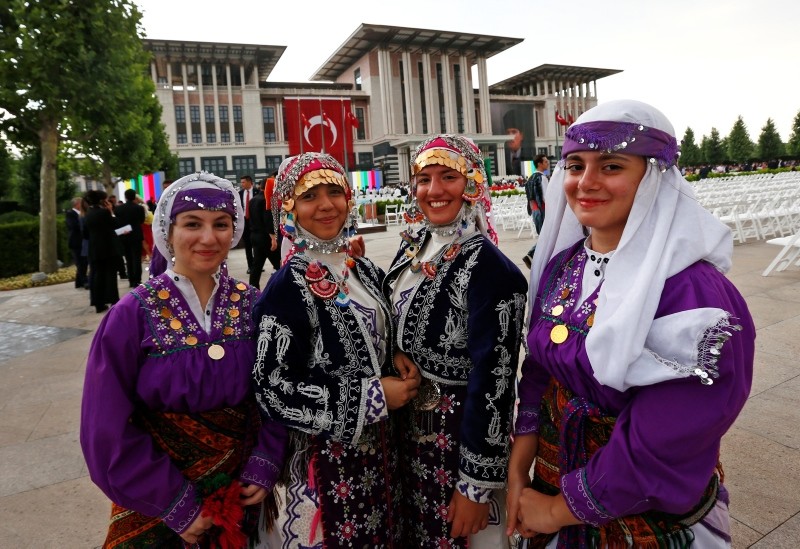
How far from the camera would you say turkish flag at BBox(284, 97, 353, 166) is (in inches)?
685

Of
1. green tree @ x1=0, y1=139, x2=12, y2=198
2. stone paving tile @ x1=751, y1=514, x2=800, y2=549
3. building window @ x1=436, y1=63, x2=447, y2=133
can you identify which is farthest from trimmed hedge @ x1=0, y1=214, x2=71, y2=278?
building window @ x1=436, y1=63, x2=447, y2=133

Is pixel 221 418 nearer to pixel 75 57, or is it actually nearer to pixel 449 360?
pixel 449 360

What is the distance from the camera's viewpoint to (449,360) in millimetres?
1750

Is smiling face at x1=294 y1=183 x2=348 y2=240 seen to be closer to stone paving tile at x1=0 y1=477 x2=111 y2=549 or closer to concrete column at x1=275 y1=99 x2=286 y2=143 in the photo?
stone paving tile at x1=0 y1=477 x2=111 y2=549

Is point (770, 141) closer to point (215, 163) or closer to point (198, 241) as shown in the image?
point (215, 163)

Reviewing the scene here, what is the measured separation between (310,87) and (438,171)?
174ft

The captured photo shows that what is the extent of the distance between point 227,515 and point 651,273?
145 cm

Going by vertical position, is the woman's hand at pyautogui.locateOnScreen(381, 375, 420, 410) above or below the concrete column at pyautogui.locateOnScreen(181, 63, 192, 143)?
below

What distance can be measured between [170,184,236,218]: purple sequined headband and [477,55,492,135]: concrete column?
57251mm

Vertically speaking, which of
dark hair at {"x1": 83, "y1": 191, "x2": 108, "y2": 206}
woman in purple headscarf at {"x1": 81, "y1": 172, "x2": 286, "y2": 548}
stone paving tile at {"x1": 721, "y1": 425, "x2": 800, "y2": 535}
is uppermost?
dark hair at {"x1": 83, "y1": 191, "x2": 108, "y2": 206}

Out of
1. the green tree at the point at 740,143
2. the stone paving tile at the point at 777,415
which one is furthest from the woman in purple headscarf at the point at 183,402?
the green tree at the point at 740,143

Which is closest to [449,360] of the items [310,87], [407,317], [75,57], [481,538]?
[407,317]

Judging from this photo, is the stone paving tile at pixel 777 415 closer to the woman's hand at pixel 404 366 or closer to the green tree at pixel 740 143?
the woman's hand at pixel 404 366

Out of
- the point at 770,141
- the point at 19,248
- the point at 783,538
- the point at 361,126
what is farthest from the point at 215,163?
the point at 770,141
